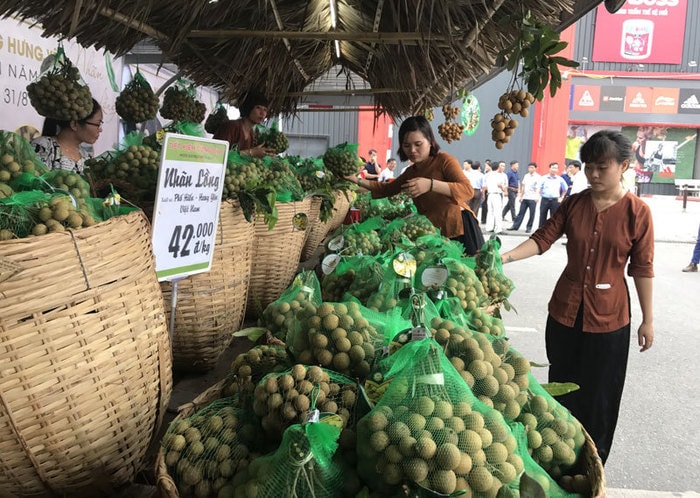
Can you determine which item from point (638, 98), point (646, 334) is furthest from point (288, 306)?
point (638, 98)

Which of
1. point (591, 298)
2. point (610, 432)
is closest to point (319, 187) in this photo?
point (591, 298)

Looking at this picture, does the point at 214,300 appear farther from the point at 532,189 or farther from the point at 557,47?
the point at 532,189

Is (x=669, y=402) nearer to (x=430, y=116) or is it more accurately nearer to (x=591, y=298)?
(x=591, y=298)

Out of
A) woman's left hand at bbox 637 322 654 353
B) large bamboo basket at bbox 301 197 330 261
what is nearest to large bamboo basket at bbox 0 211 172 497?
large bamboo basket at bbox 301 197 330 261

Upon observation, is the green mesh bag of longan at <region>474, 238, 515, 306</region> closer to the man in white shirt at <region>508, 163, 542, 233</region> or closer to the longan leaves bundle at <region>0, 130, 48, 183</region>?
the longan leaves bundle at <region>0, 130, 48, 183</region>

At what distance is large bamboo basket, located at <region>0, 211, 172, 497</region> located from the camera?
80 cm

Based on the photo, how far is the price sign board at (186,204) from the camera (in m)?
1.28

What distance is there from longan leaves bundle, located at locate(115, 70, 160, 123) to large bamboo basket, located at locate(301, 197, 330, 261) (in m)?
1.17

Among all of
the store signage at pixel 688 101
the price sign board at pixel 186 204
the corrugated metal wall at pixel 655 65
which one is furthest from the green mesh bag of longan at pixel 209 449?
the store signage at pixel 688 101

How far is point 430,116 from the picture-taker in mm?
5316

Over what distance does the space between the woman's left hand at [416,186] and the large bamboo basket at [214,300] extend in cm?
128

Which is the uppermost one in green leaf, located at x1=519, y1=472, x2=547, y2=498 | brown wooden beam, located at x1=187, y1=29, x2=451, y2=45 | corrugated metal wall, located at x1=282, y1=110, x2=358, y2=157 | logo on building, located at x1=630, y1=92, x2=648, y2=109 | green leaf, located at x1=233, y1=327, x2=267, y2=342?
logo on building, located at x1=630, y1=92, x2=648, y2=109

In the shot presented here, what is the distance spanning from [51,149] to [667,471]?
333 cm

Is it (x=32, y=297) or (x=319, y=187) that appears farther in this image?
(x=319, y=187)
